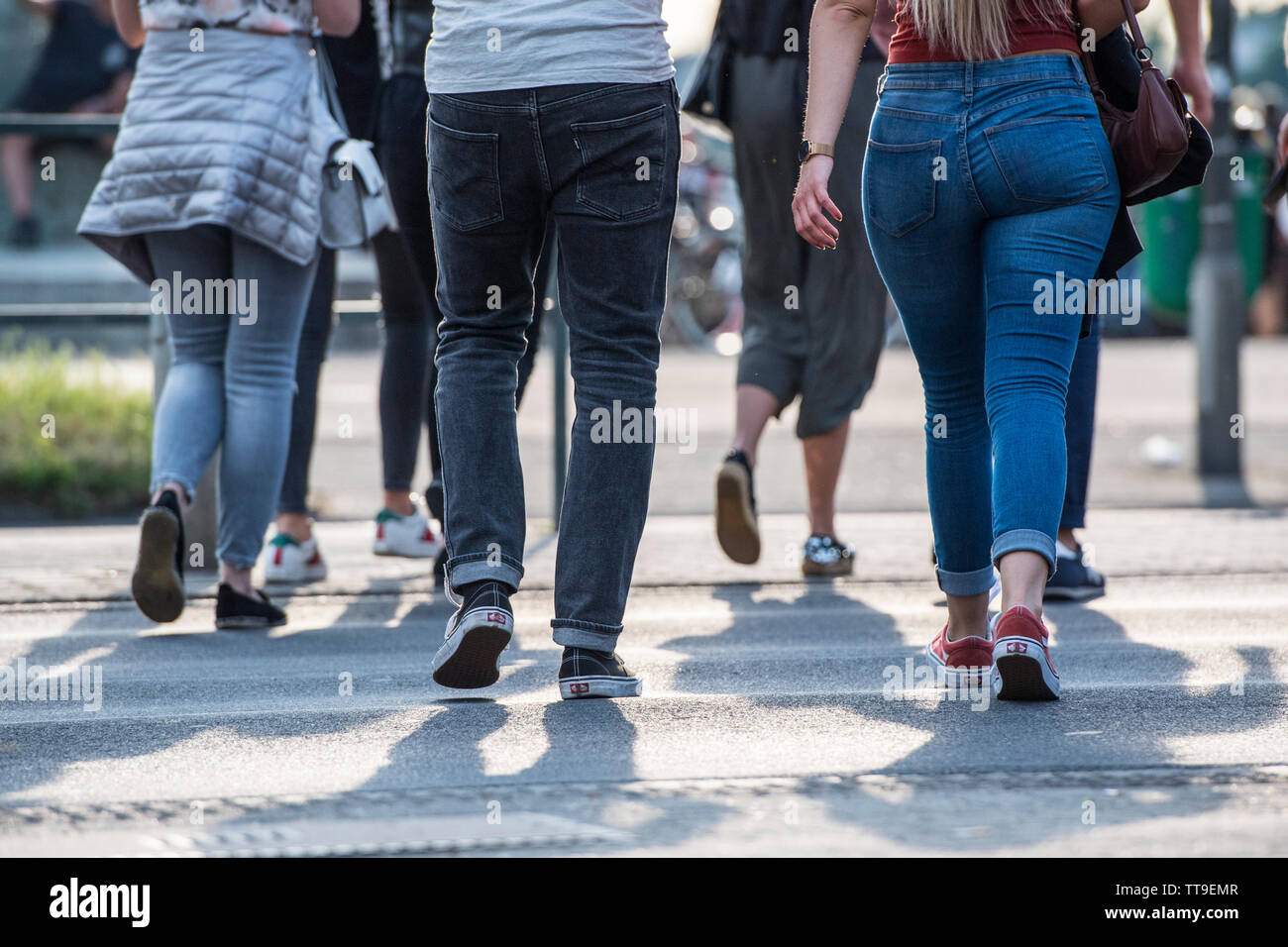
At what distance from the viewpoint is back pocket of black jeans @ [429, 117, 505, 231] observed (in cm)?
332

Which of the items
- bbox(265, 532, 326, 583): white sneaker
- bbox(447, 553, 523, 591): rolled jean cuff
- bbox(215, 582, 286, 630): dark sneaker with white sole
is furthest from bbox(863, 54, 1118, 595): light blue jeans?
bbox(265, 532, 326, 583): white sneaker

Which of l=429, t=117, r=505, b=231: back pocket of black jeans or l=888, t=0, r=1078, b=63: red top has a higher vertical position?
l=888, t=0, r=1078, b=63: red top

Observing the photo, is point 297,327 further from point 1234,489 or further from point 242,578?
point 1234,489

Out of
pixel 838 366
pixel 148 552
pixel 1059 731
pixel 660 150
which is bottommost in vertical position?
pixel 1059 731

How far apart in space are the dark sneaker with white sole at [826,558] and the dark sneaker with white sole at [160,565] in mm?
1785

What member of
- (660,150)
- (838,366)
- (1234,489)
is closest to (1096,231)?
(660,150)

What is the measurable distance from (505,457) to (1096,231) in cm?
110

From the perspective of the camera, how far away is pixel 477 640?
10.8ft

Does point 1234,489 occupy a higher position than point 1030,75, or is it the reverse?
point 1030,75

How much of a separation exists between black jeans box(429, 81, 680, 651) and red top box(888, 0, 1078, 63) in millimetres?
413

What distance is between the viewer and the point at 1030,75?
3238mm

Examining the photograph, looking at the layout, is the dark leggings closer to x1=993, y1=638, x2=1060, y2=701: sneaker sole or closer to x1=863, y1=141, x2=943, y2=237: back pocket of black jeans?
x1=863, y1=141, x2=943, y2=237: back pocket of black jeans

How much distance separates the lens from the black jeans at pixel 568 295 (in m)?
3.31

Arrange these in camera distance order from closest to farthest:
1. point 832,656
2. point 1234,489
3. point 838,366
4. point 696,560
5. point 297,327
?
point 832,656, point 297,327, point 838,366, point 696,560, point 1234,489
